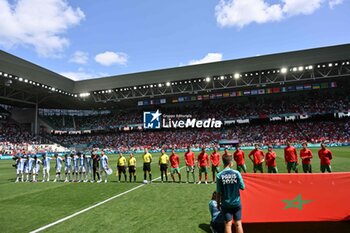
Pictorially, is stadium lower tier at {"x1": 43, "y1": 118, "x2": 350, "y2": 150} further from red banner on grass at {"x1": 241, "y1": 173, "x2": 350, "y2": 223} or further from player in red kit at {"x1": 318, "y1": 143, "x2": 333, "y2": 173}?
red banner on grass at {"x1": 241, "y1": 173, "x2": 350, "y2": 223}

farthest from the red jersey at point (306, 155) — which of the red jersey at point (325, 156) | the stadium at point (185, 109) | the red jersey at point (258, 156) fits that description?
the stadium at point (185, 109)

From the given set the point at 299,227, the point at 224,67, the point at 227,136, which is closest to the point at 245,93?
the point at 227,136

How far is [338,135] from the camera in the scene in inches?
1828

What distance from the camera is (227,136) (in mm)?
53906

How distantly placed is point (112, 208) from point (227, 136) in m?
46.6

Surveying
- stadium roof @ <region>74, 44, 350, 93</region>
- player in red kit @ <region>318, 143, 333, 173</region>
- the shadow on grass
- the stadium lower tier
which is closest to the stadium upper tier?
the stadium lower tier

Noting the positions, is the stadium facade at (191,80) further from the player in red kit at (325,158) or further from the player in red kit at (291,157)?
the player in red kit at (325,158)

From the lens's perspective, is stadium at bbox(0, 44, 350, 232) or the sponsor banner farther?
the sponsor banner

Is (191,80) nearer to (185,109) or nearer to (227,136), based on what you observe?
(227,136)

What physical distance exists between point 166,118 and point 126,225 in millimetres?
53641

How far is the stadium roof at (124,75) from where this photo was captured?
38.0m

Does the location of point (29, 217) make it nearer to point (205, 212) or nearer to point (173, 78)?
point (205, 212)

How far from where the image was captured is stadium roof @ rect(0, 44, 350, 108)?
38031 millimetres

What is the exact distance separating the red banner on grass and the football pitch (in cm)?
45
